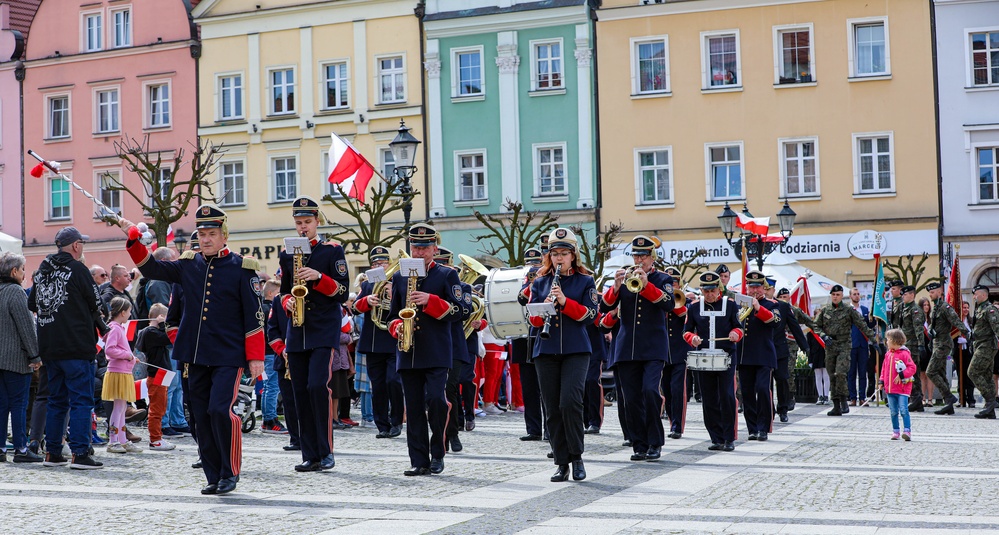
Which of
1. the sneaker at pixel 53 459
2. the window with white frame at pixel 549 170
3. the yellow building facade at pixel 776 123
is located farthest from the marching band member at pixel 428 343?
the window with white frame at pixel 549 170

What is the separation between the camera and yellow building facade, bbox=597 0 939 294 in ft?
126

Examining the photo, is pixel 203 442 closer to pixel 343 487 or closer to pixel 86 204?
pixel 343 487

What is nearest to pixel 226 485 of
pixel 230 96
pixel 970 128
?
pixel 970 128

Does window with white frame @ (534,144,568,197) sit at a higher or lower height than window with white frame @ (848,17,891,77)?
lower

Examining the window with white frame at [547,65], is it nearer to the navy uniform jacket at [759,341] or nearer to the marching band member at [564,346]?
the navy uniform jacket at [759,341]

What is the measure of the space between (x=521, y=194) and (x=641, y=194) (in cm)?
360

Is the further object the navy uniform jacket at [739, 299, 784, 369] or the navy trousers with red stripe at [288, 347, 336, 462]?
the navy uniform jacket at [739, 299, 784, 369]

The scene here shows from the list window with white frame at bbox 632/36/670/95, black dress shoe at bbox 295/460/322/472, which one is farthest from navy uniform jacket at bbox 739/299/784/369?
window with white frame at bbox 632/36/670/95

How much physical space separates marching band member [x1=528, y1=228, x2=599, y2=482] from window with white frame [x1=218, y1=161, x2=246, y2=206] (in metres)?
34.7

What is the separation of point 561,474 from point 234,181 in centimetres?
3569

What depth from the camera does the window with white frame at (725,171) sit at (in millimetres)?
39844

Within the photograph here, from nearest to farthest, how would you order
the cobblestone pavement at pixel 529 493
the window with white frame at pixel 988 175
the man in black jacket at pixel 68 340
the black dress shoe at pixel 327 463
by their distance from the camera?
the cobblestone pavement at pixel 529 493 → the black dress shoe at pixel 327 463 → the man in black jacket at pixel 68 340 → the window with white frame at pixel 988 175

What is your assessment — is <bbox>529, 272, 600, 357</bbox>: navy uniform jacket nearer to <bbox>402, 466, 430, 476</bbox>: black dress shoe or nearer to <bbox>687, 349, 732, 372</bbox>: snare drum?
<bbox>402, 466, 430, 476</bbox>: black dress shoe

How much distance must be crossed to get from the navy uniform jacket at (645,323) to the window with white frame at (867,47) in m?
27.2
